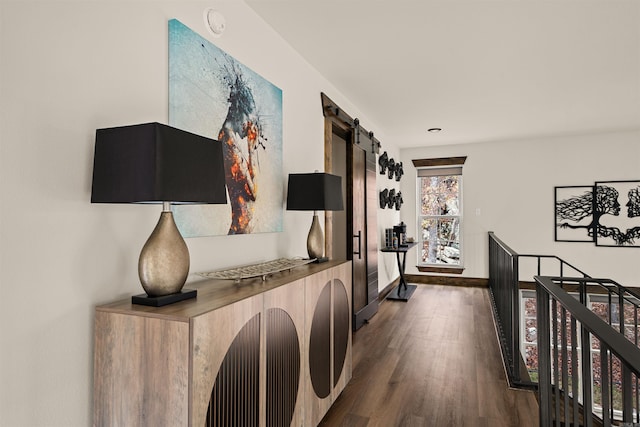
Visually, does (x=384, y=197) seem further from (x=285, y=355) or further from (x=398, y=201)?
(x=285, y=355)

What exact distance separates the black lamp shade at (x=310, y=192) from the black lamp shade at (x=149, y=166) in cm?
112

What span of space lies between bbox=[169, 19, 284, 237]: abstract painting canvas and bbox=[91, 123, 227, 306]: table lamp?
0.38m

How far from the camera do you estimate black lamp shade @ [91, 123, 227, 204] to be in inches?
44.7

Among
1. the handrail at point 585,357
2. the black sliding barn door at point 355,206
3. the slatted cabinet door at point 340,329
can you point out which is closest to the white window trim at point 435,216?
the black sliding barn door at point 355,206

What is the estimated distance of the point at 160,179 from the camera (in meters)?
1.13

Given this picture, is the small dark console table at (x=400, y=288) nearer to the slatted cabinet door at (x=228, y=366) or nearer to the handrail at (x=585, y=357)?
the handrail at (x=585, y=357)

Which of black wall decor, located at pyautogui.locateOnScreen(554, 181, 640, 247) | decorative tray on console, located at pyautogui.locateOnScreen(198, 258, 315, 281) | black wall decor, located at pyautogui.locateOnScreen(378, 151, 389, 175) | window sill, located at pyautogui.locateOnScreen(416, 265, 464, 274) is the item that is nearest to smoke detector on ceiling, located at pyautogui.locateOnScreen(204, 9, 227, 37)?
decorative tray on console, located at pyautogui.locateOnScreen(198, 258, 315, 281)

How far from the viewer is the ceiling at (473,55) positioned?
2.38 meters

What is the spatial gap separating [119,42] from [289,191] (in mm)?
1282

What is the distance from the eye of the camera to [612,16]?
2471 mm

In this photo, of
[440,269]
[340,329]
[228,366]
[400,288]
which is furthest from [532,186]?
[228,366]

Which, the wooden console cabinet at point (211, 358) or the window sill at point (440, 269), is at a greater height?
the wooden console cabinet at point (211, 358)

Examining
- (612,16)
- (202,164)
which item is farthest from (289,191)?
(612,16)

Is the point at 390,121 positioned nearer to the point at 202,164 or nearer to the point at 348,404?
the point at 348,404
